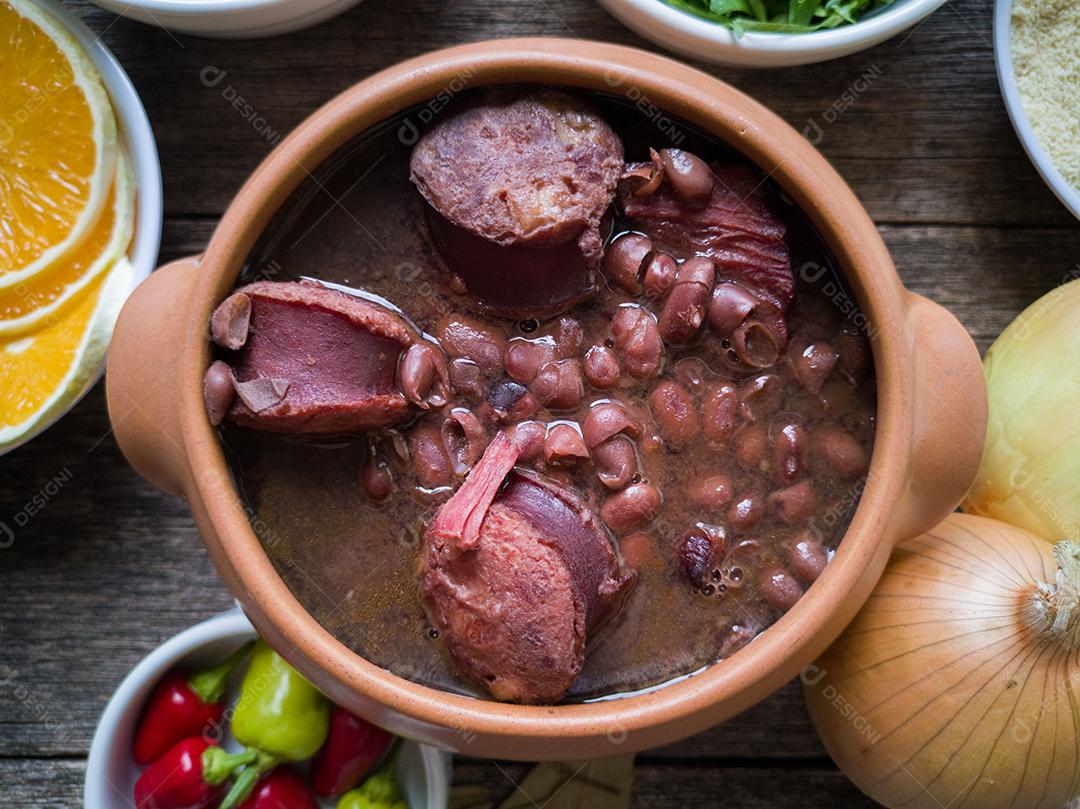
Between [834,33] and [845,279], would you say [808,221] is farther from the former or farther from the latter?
[834,33]

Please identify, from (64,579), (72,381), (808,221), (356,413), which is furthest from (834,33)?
(64,579)

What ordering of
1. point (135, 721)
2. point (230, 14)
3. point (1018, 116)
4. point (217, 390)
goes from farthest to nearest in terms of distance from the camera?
point (135, 721)
point (1018, 116)
point (230, 14)
point (217, 390)

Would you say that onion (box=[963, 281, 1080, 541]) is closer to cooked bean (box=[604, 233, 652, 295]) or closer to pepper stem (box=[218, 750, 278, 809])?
cooked bean (box=[604, 233, 652, 295])

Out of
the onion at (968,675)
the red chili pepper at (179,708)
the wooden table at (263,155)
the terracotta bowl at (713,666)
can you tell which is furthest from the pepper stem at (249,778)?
the onion at (968,675)

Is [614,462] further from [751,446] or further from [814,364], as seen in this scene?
[814,364]

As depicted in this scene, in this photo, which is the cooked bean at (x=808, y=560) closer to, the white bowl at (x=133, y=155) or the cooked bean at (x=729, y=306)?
the cooked bean at (x=729, y=306)

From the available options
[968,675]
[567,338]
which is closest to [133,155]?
[567,338]
